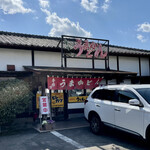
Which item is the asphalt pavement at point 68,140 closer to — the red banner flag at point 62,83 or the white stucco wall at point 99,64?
the red banner flag at point 62,83

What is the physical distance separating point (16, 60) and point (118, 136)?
21.4 feet

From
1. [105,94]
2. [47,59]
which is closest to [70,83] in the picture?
[47,59]

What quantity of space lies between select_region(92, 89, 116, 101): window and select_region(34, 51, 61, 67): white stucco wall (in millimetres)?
3770

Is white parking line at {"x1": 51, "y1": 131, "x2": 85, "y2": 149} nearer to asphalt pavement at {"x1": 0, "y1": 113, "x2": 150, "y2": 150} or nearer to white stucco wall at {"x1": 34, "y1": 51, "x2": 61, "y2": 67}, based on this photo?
asphalt pavement at {"x1": 0, "y1": 113, "x2": 150, "y2": 150}

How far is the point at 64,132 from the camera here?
24.4 ft

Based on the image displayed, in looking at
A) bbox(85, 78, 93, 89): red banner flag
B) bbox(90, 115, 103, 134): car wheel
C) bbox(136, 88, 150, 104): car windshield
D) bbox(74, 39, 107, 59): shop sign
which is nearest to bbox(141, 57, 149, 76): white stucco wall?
bbox(74, 39, 107, 59): shop sign

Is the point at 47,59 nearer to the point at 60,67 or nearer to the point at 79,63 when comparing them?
the point at 60,67

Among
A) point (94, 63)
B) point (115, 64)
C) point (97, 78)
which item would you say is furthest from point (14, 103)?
point (115, 64)

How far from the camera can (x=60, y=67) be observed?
10.2 m

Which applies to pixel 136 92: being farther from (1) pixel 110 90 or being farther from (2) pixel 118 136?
(2) pixel 118 136

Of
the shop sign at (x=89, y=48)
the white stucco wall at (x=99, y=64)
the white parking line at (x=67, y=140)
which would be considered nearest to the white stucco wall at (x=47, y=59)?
the shop sign at (x=89, y=48)

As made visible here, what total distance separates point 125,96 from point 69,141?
2.67 metres

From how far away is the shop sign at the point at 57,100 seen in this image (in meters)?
9.98

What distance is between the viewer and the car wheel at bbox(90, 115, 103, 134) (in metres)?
6.71
